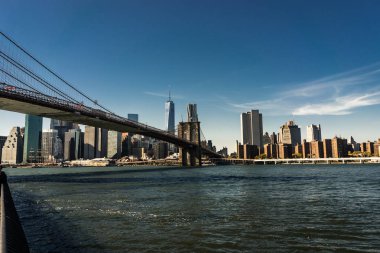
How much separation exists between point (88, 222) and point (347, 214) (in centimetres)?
1356

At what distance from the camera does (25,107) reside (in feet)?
204

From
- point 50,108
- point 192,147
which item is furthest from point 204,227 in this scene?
point 192,147

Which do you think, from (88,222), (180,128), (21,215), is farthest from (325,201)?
(180,128)

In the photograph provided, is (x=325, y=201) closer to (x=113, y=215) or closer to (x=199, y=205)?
(x=199, y=205)

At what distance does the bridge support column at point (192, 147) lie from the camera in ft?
500

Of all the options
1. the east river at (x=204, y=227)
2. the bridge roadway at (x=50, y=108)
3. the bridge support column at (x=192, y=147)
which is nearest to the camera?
the east river at (x=204, y=227)

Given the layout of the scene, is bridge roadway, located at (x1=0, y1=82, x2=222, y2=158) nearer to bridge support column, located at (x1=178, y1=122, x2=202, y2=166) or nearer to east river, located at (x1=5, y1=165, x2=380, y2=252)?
east river, located at (x1=5, y1=165, x2=380, y2=252)

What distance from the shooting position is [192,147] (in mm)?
150875

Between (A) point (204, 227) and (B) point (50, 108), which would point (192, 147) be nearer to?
(B) point (50, 108)

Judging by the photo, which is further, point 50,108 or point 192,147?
point 192,147

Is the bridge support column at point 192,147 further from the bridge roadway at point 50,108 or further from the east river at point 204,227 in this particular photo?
the east river at point 204,227

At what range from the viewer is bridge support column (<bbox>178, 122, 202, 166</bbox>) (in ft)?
500

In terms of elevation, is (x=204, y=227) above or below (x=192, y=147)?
below

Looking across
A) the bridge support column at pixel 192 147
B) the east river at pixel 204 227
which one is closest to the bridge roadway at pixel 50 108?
the east river at pixel 204 227
